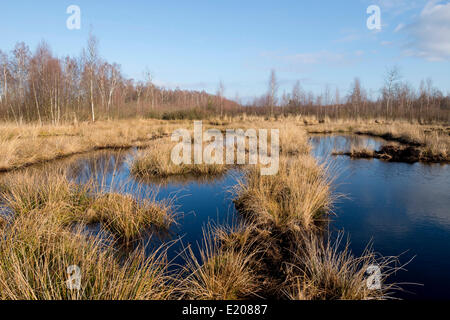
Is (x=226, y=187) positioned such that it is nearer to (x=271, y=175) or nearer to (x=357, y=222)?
(x=271, y=175)

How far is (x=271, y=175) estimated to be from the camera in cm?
501

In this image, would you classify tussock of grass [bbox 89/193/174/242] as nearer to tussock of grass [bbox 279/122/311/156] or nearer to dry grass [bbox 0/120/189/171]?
dry grass [bbox 0/120/189/171]

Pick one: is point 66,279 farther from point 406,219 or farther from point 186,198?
point 406,219

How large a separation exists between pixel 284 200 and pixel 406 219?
181 centimetres

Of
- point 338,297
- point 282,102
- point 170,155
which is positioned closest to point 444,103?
point 282,102

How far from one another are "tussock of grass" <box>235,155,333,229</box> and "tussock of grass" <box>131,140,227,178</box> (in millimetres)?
2045

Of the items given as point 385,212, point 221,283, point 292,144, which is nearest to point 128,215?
point 221,283

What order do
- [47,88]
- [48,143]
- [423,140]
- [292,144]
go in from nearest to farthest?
[48,143], [292,144], [423,140], [47,88]

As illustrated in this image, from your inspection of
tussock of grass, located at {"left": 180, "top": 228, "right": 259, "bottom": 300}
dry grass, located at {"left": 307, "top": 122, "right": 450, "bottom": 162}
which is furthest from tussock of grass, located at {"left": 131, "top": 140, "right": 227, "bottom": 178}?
dry grass, located at {"left": 307, "top": 122, "right": 450, "bottom": 162}

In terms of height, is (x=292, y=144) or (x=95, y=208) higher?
(x=292, y=144)

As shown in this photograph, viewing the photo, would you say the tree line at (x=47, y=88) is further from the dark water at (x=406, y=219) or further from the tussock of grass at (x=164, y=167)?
the dark water at (x=406, y=219)

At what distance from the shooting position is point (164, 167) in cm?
667

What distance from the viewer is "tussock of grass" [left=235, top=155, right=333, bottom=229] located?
362cm
